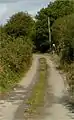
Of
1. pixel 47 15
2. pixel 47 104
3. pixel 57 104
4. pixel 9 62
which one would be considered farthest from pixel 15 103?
pixel 47 15

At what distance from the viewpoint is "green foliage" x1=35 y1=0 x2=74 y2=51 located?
74938 millimetres

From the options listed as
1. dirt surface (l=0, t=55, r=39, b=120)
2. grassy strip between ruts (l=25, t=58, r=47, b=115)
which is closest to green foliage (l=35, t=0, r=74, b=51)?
grassy strip between ruts (l=25, t=58, r=47, b=115)

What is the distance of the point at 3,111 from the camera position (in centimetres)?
1666

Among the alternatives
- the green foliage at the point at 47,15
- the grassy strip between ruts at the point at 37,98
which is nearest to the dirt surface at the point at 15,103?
the grassy strip between ruts at the point at 37,98

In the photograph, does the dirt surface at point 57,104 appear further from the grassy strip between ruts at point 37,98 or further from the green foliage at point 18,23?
the green foliage at point 18,23

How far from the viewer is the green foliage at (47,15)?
7494 cm

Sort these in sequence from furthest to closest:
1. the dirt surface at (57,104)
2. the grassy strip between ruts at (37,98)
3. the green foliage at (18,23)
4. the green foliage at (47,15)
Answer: the green foliage at (47,15) → the green foliage at (18,23) → the grassy strip between ruts at (37,98) → the dirt surface at (57,104)

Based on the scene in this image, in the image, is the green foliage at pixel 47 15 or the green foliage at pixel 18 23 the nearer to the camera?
the green foliage at pixel 18 23

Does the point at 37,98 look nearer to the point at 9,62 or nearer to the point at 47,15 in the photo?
the point at 9,62

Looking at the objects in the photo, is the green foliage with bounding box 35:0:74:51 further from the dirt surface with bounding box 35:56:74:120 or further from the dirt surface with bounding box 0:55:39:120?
the dirt surface with bounding box 0:55:39:120

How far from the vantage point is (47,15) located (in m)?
79.2

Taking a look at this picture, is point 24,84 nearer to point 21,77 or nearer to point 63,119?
point 21,77

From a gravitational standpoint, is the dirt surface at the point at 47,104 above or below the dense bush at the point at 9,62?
below

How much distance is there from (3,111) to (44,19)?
2467 inches
